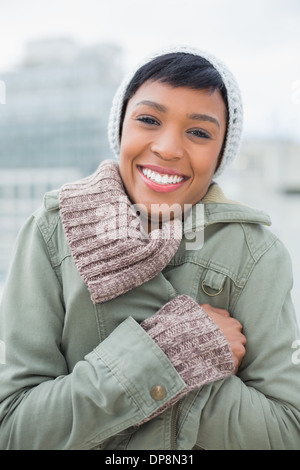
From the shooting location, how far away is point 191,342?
87cm

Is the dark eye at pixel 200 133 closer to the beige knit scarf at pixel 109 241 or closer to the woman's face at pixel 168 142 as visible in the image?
the woman's face at pixel 168 142

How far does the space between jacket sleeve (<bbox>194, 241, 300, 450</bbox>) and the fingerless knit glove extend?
0.05m

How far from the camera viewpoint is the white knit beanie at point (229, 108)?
1034 mm

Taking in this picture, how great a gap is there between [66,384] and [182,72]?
2.32ft

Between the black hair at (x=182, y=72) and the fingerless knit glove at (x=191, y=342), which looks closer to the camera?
the fingerless knit glove at (x=191, y=342)

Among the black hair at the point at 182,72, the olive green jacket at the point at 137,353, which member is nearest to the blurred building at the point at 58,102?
the black hair at the point at 182,72

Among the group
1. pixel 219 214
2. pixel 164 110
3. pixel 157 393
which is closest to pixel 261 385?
pixel 157 393

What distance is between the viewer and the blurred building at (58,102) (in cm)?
2077

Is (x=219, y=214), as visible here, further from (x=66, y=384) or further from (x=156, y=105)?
(x=66, y=384)

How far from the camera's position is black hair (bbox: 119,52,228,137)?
97 cm

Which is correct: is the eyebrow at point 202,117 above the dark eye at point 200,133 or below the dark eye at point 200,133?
above

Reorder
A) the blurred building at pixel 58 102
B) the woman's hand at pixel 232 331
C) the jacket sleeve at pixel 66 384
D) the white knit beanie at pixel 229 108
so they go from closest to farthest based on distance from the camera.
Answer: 1. the jacket sleeve at pixel 66 384
2. the woman's hand at pixel 232 331
3. the white knit beanie at pixel 229 108
4. the blurred building at pixel 58 102

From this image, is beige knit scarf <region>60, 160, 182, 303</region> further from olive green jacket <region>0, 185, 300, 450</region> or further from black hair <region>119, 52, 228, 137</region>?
black hair <region>119, 52, 228, 137</region>

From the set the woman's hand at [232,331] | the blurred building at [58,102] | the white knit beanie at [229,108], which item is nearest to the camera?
the woman's hand at [232,331]
